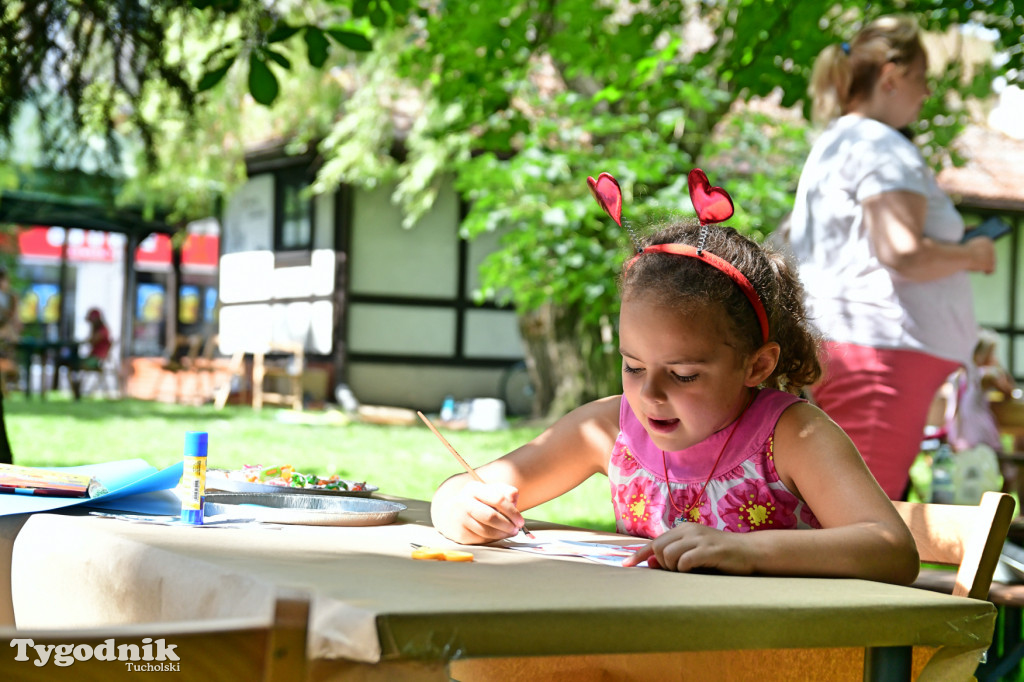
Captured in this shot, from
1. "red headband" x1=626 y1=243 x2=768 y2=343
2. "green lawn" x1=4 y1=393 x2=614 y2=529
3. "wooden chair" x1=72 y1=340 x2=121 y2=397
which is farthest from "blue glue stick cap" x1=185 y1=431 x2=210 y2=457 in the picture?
"wooden chair" x1=72 y1=340 x2=121 y2=397

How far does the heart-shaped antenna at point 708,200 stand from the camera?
1.70 m

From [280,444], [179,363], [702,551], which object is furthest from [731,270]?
[179,363]

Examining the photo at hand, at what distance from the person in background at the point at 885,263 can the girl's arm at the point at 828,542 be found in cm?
142

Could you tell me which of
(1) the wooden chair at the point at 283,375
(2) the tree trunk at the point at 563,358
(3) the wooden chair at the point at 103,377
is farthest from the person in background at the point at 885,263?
(3) the wooden chair at the point at 103,377

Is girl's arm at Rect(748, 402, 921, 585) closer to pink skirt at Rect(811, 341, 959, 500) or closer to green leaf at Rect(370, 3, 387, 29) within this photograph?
pink skirt at Rect(811, 341, 959, 500)

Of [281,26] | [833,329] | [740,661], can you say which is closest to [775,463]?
[740,661]

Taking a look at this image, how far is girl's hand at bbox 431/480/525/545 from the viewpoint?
154cm

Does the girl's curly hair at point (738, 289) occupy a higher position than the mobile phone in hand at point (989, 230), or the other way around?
the mobile phone in hand at point (989, 230)

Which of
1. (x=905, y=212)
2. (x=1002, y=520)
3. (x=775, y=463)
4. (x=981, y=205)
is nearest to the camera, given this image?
(x=1002, y=520)

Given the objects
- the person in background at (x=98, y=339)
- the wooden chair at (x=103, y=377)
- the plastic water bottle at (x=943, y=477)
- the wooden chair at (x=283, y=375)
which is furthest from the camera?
the person in background at (x=98, y=339)

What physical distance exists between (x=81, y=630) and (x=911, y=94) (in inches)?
114

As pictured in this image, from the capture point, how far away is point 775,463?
5.59 ft

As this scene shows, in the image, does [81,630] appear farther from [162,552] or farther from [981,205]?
[981,205]

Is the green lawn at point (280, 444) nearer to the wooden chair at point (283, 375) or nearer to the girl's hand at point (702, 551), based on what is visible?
the wooden chair at point (283, 375)
